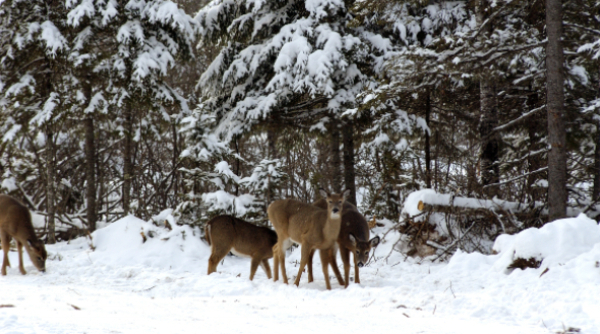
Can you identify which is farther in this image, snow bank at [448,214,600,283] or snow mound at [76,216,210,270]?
snow mound at [76,216,210,270]

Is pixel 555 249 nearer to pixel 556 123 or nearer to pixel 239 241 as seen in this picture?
pixel 556 123

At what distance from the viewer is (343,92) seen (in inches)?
535

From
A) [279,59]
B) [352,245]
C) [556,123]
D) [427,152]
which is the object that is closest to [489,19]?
[556,123]

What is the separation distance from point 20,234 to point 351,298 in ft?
22.0

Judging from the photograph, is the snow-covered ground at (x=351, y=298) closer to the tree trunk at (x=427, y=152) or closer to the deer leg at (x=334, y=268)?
the deer leg at (x=334, y=268)

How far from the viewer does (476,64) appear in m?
11.3

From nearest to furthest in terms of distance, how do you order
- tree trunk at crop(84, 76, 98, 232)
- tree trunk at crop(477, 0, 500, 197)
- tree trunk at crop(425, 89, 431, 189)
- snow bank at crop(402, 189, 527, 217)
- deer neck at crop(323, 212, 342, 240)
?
deer neck at crop(323, 212, 342, 240) < snow bank at crop(402, 189, 527, 217) < tree trunk at crop(477, 0, 500, 197) < tree trunk at crop(425, 89, 431, 189) < tree trunk at crop(84, 76, 98, 232)

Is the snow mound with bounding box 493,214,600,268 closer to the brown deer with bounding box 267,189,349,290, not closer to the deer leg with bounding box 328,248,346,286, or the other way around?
the deer leg with bounding box 328,248,346,286

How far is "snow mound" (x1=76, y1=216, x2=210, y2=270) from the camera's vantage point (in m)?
11.6

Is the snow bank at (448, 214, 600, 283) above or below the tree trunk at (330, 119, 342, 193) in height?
below

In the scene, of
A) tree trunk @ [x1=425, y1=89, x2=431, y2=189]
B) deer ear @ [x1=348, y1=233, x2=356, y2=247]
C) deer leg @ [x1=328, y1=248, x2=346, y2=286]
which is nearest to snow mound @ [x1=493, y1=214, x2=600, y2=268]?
deer ear @ [x1=348, y1=233, x2=356, y2=247]

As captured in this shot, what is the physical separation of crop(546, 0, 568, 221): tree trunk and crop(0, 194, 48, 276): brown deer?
9.57 m

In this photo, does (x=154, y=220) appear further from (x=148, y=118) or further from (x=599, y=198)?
(x=599, y=198)

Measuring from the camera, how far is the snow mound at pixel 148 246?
1159 centimetres
